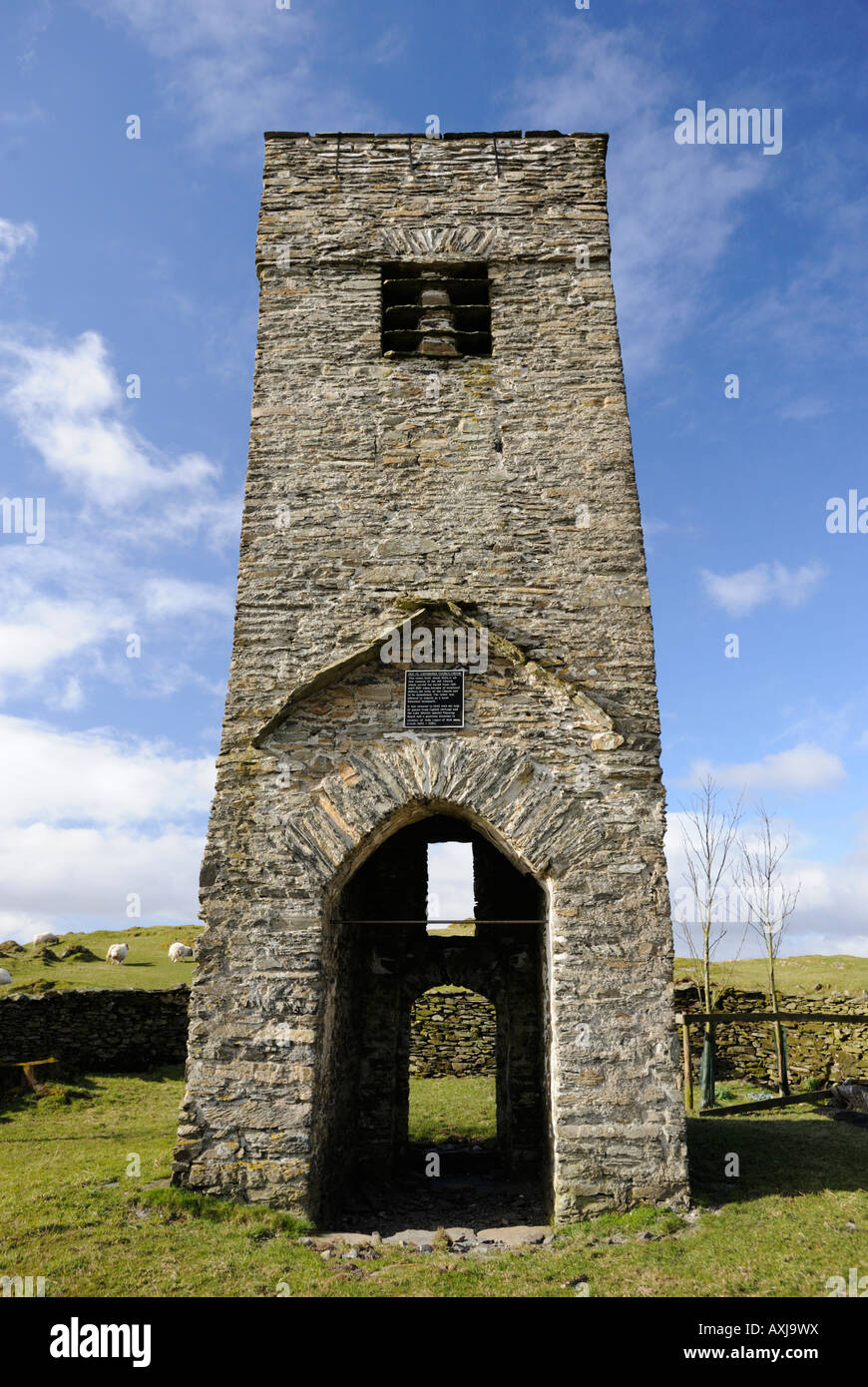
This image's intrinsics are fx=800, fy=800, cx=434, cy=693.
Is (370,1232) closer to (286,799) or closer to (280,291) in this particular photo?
(286,799)

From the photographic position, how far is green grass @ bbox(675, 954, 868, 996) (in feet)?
54.8

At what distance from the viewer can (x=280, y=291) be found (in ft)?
28.0

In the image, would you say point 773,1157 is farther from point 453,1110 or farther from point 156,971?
point 156,971

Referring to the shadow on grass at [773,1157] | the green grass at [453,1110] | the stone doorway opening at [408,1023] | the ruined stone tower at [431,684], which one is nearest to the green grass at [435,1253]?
the shadow on grass at [773,1157]

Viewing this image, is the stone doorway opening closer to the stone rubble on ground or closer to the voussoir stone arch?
the voussoir stone arch

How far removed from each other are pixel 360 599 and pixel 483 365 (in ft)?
9.84

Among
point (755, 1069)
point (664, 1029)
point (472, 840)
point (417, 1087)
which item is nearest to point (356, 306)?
point (472, 840)

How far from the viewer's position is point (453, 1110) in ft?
39.0

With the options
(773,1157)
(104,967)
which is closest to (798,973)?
(773,1157)

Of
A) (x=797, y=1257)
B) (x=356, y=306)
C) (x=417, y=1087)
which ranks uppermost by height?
(x=356, y=306)

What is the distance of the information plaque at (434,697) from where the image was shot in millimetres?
6934

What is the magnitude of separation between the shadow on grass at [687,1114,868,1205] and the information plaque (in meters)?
4.20

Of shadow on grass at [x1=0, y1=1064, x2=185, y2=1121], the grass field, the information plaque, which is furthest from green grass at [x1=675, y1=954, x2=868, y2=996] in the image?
the information plaque

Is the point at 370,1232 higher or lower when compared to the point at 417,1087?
higher
